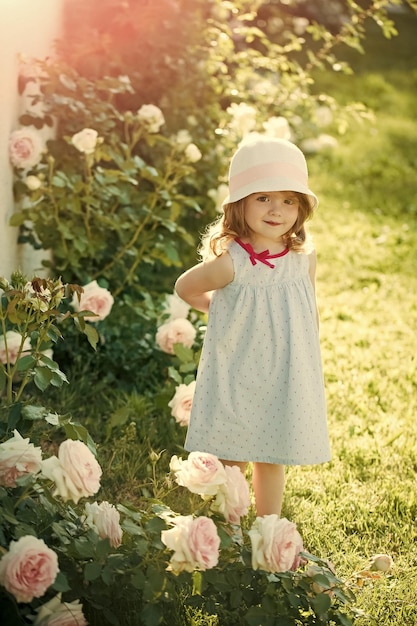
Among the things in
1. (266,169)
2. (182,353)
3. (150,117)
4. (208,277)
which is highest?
(266,169)

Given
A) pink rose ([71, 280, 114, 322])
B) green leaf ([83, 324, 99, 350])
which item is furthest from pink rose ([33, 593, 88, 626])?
pink rose ([71, 280, 114, 322])

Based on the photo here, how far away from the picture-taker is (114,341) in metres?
3.80

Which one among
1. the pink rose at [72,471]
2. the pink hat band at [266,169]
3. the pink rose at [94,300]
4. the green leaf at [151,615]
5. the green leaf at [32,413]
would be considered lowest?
the pink rose at [94,300]

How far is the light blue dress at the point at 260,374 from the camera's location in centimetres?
265

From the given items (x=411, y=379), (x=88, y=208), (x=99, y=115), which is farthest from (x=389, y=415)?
(x=99, y=115)

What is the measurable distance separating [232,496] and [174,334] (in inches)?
52.6

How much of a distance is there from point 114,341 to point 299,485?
105 centimetres

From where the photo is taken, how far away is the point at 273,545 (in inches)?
81.7

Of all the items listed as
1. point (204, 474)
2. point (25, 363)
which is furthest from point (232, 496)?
point (25, 363)

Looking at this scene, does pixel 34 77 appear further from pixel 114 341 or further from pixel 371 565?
pixel 371 565

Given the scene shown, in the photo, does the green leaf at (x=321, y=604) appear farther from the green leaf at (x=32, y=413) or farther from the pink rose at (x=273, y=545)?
the green leaf at (x=32, y=413)

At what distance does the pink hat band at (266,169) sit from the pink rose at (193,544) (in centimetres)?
97

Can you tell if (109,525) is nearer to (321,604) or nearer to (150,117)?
(321,604)

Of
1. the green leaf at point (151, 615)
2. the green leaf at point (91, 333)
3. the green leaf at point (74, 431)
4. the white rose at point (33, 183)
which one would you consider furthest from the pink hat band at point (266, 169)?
the white rose at point (33, 183)
